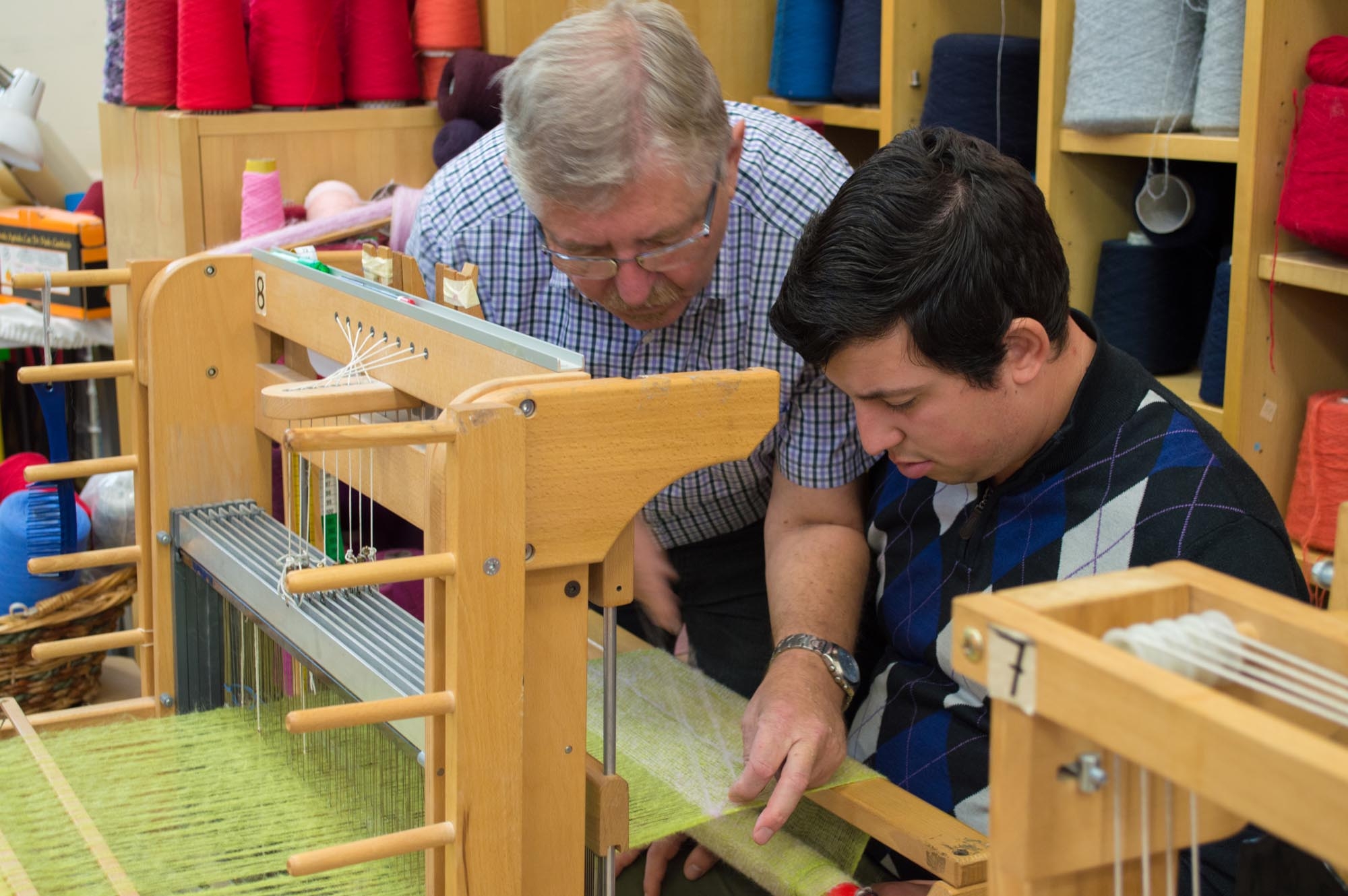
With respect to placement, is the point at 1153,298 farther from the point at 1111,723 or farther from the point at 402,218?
the point at 1111,723

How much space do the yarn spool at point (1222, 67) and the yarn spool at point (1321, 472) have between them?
37 cm

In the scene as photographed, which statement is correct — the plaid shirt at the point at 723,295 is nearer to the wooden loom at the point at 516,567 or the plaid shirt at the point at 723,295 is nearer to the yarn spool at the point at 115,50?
the wooden loom at the point at 516,567

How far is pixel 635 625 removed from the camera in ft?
6.26

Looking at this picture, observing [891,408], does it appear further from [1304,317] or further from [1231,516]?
[1304,317]

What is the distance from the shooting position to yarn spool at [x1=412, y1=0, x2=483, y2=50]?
8.70ft

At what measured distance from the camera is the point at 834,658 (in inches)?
54.7

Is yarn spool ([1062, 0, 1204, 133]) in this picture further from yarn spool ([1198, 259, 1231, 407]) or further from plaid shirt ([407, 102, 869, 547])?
plaid shirt ([407, 102, 869, 547])

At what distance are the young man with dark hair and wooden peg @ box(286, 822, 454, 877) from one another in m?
0.50

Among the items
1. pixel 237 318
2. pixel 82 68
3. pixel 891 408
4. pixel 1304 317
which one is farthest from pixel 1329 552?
pixel 82 68

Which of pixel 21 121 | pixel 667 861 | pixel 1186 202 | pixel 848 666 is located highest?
pixel 21 121

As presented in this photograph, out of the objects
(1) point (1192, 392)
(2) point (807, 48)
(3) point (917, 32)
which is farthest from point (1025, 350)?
(2) point (807, 48)

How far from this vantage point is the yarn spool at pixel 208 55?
2.46m

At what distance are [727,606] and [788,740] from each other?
2.05ft

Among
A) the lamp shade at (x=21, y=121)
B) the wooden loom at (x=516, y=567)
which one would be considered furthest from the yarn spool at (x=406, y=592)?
the lamp shade at (x=21, y=121)
